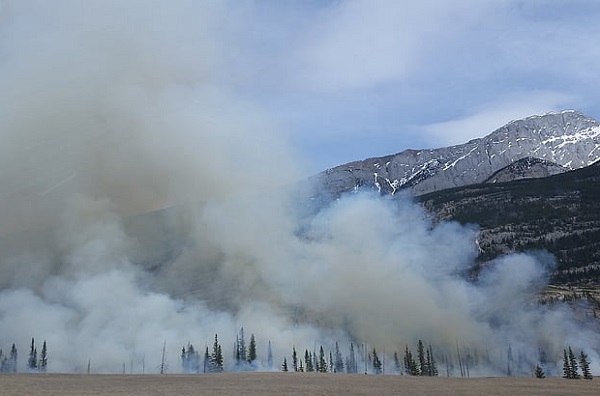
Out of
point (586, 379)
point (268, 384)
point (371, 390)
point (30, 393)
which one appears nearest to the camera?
point (30, 393)

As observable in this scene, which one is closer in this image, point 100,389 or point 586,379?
point 100,389

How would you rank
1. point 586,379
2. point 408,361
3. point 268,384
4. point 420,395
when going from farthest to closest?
1. point 408,361
2. point 586,379
3. point 268,384
4. point 420,395

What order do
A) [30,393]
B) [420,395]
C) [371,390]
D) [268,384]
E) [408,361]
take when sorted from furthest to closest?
[408,361] < [268,384] < [371,390] < [420,395] < [30,393]

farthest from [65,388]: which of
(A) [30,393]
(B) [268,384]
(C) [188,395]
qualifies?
(B) [268,384]

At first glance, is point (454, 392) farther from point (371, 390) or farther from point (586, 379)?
point (586, 379)

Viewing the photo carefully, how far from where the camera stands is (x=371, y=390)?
98938 millimetres

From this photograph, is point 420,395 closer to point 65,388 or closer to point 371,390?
point 371,390

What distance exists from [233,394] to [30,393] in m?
26.7

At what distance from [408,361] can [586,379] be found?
59079 mm

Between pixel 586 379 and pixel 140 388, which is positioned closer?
pixel 140 388

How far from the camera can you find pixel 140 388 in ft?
313

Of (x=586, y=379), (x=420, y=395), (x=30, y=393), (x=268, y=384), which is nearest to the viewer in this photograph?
(x=30, y=393)

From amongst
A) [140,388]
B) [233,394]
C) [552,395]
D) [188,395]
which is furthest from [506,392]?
[140,388]

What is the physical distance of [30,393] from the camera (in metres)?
83.3
